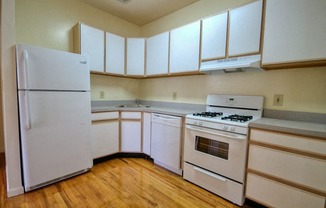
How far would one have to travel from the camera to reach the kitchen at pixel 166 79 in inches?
62.8

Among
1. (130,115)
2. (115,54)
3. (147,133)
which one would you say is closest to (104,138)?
(130,115)

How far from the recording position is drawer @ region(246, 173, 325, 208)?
122 centimetres

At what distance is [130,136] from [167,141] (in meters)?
0.72

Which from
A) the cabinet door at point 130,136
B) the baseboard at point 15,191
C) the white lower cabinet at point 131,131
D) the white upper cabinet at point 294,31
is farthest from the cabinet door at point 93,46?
the white upper cabinet at point 294,31

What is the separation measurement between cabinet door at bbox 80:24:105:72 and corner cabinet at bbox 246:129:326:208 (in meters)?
2.30

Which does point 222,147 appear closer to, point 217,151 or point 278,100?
point 217,151

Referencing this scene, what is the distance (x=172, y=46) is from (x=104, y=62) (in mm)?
1138

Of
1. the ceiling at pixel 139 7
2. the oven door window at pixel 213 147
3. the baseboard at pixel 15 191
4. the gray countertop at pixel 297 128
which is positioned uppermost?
the ceiling at pixel 139 7

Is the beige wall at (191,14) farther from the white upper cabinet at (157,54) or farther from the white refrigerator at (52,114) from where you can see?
the white refrigerator at (52,114)

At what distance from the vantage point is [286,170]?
130cm

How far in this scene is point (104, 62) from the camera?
2.51 m

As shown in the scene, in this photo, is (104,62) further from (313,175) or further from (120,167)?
(313,175)

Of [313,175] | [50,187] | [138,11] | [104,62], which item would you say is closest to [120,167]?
[50,187]

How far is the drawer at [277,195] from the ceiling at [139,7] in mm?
2582
